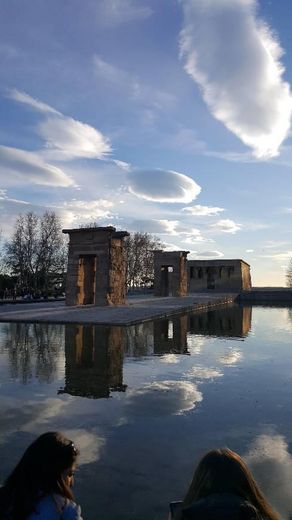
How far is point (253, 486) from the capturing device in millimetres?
1992

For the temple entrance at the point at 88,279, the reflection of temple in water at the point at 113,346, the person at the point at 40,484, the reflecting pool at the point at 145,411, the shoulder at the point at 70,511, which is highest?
the temple entrance at the point at 88,279

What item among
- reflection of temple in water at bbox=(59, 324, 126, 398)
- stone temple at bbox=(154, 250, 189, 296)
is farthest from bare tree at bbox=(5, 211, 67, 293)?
reflection of temple in water at bbox=(59, 324, 126, 398)

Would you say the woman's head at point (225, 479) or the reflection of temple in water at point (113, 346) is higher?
the woman's head at point (225, 479)

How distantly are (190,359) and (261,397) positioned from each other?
11.6 ft

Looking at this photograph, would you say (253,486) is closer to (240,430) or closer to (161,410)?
(240,430)

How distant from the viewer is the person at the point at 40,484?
213 cm

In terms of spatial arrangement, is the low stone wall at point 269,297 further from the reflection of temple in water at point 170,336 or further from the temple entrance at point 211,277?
the reflection of temple in water at point 170,336

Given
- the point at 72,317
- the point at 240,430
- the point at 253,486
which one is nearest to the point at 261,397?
the point at 240,430

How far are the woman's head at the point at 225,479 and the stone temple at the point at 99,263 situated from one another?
23789mm

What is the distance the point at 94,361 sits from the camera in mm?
10039

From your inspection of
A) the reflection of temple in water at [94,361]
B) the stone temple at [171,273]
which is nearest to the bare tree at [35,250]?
the stone temple at [171,273]

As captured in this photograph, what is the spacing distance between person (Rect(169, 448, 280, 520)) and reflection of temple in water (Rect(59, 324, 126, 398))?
545 centimetres

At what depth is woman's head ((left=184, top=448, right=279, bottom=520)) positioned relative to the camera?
6.36 feet

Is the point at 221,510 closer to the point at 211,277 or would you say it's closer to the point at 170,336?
the point at 170,336
